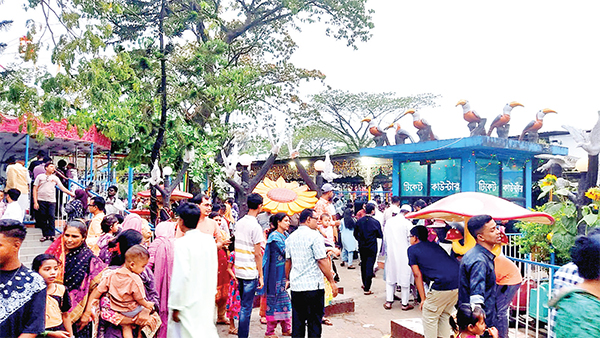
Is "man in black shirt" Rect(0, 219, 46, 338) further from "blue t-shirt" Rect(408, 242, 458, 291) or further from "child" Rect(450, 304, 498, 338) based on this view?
"blue t-shirt" Rect(408, 242, 458, 291)

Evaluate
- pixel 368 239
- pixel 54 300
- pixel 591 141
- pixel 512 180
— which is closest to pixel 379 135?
pixel 512 180

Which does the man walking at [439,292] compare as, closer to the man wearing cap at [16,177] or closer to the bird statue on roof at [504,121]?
the bird statue on roof at [504,121]

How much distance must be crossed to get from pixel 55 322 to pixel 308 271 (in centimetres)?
235

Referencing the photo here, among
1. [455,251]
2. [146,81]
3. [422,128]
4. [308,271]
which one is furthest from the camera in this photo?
[422,128]

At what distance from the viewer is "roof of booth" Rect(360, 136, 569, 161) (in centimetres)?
1015

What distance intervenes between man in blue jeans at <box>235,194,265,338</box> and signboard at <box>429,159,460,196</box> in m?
7.74

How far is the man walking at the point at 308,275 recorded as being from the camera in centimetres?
448

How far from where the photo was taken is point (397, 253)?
7453mm

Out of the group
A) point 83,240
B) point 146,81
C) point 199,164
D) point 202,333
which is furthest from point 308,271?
point 199,164

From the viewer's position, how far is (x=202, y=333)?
3.54m

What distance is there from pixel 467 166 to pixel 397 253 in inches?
182

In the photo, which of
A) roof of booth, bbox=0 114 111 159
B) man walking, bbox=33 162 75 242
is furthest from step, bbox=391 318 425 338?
roof of booth, bbox=0 114 111 159

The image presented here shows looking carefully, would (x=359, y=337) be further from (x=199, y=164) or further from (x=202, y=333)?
(x=199, y=164)

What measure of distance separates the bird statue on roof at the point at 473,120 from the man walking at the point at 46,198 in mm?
9358
